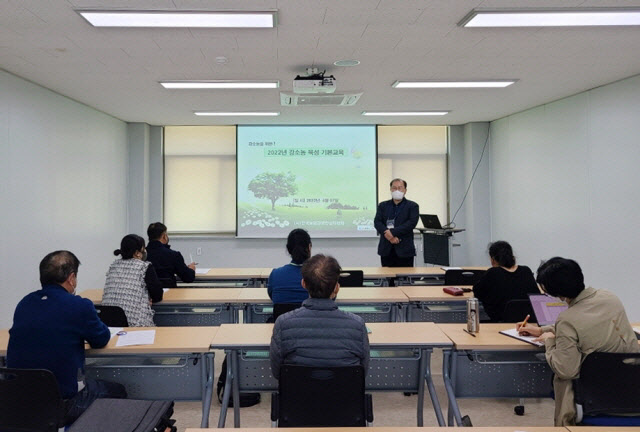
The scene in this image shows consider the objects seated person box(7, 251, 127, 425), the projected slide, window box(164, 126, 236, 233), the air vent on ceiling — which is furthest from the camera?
window box(164, 126, 236, 233)

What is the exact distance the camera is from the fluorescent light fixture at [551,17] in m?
3.40

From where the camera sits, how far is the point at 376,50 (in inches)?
169

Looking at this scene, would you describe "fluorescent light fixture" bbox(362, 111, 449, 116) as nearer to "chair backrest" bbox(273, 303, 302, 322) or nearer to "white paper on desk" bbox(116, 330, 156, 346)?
"chair backrest" bbox(273, 303, 302, 322)

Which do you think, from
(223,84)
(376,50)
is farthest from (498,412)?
(223,84)

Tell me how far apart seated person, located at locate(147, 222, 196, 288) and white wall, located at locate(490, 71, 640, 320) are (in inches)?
192

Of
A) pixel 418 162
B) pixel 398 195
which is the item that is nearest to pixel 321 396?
pixel 398 195

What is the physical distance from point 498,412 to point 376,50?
317cm

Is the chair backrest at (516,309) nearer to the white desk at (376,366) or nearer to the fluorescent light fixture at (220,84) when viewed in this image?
the white desk at (376,366)

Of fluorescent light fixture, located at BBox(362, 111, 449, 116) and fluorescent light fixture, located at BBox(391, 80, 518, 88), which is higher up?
fluorescent light fixture, located at BBox(362, 111, 449, 116)

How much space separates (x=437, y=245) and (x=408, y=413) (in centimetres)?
421

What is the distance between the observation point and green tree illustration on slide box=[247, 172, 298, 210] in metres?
8.27

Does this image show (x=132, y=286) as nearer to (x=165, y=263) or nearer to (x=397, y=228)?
(x=165, y=263)

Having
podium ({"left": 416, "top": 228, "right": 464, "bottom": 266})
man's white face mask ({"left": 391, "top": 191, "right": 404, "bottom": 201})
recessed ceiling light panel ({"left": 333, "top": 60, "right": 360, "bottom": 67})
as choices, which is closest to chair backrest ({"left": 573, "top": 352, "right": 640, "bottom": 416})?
recessed ceiling light panel ({"left": 333, "top": 60, "right": 360, "bottom": 67})

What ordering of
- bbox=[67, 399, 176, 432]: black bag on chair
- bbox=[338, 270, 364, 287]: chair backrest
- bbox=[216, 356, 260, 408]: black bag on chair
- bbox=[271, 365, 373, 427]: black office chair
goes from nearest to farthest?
bbox=[67, 399, 176, 432]: black bag on chair, bbox=[271, 365, 373, 427]: black office chair, bbox=[216, 356, 260, 408]: black bag on chair, bbox=[338, 270, 364, 287]: chair backrest
